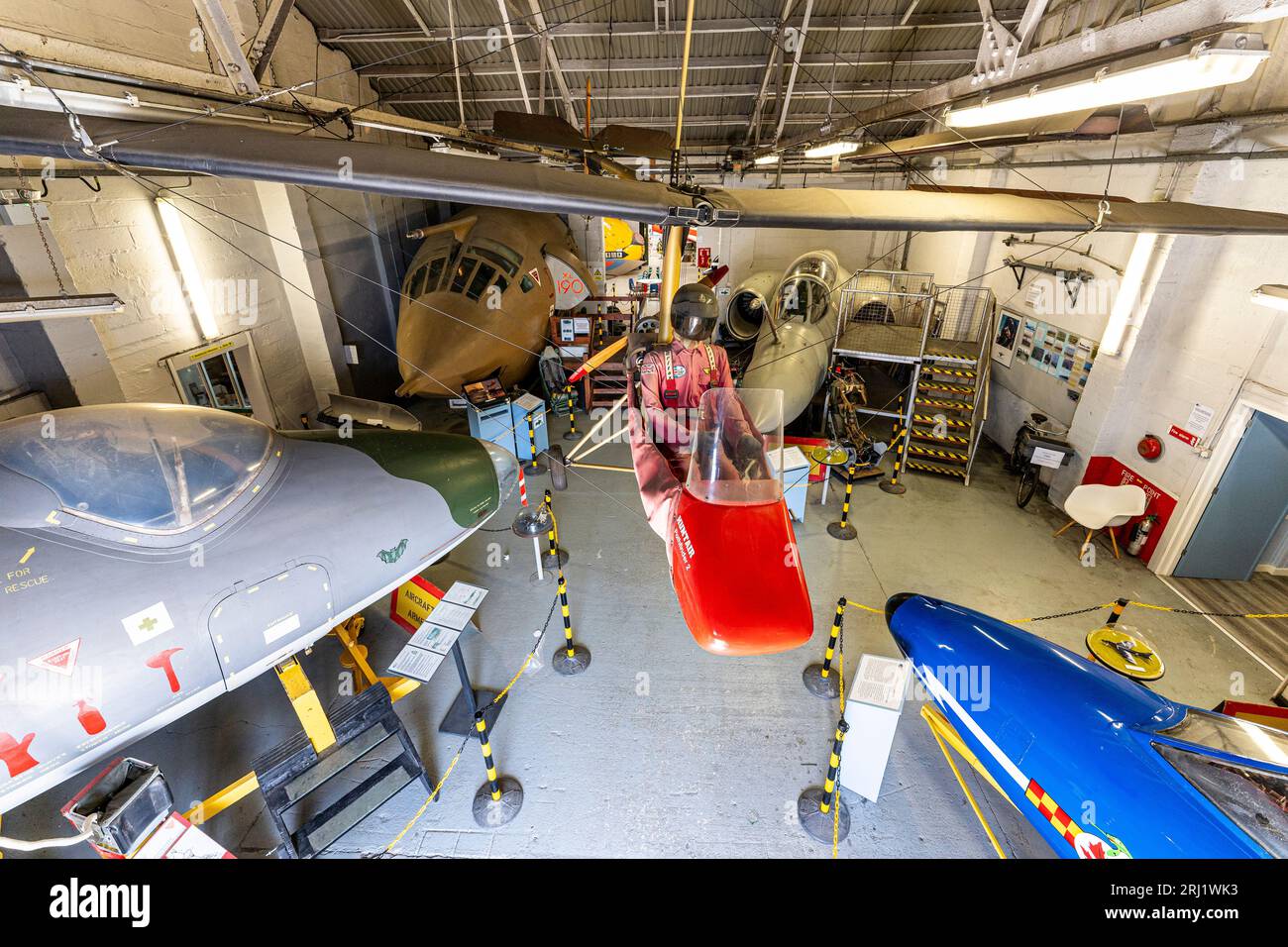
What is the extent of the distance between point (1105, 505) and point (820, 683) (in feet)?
16.8

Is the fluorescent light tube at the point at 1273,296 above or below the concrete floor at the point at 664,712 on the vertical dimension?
above

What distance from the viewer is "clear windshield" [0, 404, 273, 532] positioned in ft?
11.7

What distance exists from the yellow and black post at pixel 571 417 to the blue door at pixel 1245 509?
9717 mm

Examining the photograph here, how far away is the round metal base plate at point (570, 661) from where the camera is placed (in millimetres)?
5703

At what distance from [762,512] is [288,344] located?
9.65m

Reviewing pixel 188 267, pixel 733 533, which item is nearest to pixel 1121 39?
pixel 733 533

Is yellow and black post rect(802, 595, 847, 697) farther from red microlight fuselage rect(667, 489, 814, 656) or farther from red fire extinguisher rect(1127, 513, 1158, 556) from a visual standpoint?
red fire extinguisher rect(1127, 513, 1158, 556)

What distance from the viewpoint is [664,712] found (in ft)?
17.3

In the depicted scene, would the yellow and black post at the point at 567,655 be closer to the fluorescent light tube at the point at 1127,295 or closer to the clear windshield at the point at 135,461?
the clear windshield at the point at 135,461

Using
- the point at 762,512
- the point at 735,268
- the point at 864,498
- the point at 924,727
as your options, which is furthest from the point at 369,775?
the point at 735,268

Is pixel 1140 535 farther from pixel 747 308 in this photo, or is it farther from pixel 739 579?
pixel 747 308

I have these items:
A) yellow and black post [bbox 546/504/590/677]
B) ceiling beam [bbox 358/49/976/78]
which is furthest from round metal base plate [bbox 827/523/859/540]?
ceiling beam [bbox 358/49/976/78]

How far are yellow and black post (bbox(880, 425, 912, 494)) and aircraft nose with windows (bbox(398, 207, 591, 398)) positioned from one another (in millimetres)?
7078

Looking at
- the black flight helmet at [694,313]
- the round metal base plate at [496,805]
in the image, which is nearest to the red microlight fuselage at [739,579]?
the round metal base plate at [496,805]
